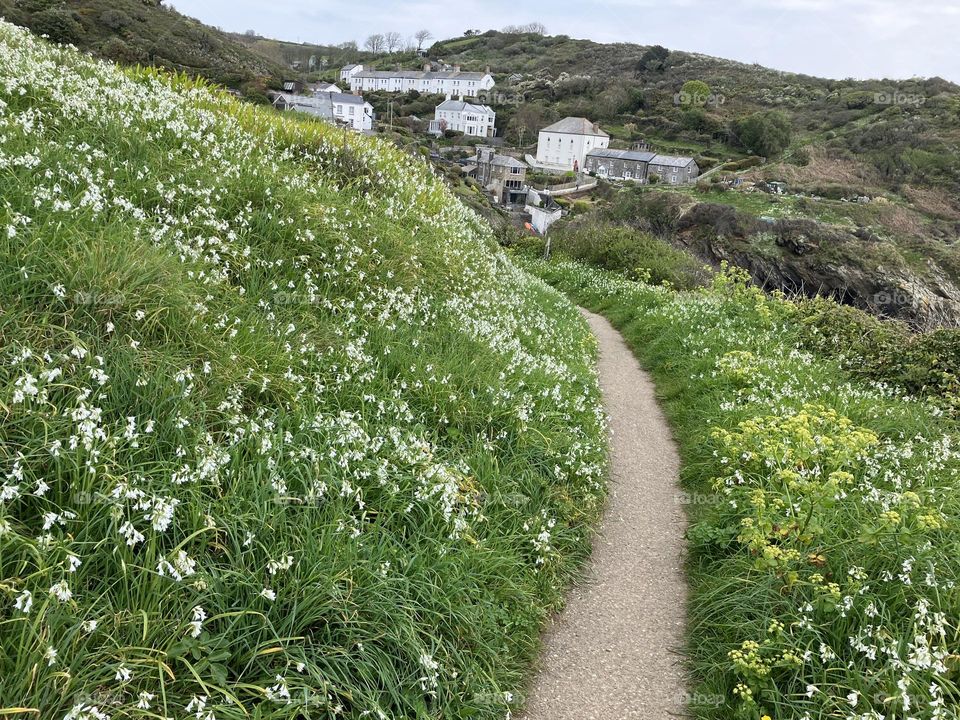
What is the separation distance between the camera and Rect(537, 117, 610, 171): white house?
294 ft

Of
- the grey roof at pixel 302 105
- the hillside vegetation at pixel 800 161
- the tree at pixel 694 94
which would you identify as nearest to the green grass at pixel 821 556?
the grey roof at pixel 302 105

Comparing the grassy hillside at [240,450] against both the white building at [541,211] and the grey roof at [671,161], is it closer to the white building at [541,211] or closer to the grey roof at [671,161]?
the white building at [541,211]

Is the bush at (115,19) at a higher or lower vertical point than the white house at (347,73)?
lower

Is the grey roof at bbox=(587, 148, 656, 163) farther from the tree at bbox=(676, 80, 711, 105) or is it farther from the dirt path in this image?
the dirt path

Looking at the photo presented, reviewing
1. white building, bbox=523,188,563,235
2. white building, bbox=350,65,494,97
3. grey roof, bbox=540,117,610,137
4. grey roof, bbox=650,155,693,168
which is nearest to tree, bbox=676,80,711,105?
grey roof, bbox=540,117,610,137

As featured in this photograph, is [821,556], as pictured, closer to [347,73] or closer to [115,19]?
[115,19]

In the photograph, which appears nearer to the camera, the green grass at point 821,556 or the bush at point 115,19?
the green grass at point 821,556

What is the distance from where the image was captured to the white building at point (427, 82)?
12862 centimetres

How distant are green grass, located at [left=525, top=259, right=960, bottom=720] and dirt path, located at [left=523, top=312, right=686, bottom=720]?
0.67ft

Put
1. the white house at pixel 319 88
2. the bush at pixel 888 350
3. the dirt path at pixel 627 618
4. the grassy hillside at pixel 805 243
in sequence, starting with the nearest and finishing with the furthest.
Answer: the dirt path at pixel 627 618 → the bush at pixel 888 350 → the grassy hillside at pixel 805 243 → the white house at pixel 319 88

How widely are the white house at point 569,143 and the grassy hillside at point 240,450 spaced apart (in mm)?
88224

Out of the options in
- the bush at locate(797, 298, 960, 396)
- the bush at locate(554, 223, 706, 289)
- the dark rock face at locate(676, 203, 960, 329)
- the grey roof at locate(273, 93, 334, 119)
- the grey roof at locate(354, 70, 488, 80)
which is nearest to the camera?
the bush at locate(797, 298, 960, 396)

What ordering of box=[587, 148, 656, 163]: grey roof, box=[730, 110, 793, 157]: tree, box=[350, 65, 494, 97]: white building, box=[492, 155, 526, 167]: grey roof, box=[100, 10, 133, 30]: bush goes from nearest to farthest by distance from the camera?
box=[100, 10, 133, 30]: bush → box=[730, 110, 793, 157]: tree → box=[492, 155, 526, 167]: grey roof → box=[587, 148, 656, 163]: grey roof → box=[350, 65, 494, 97]: white building

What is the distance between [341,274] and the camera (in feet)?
22.9
